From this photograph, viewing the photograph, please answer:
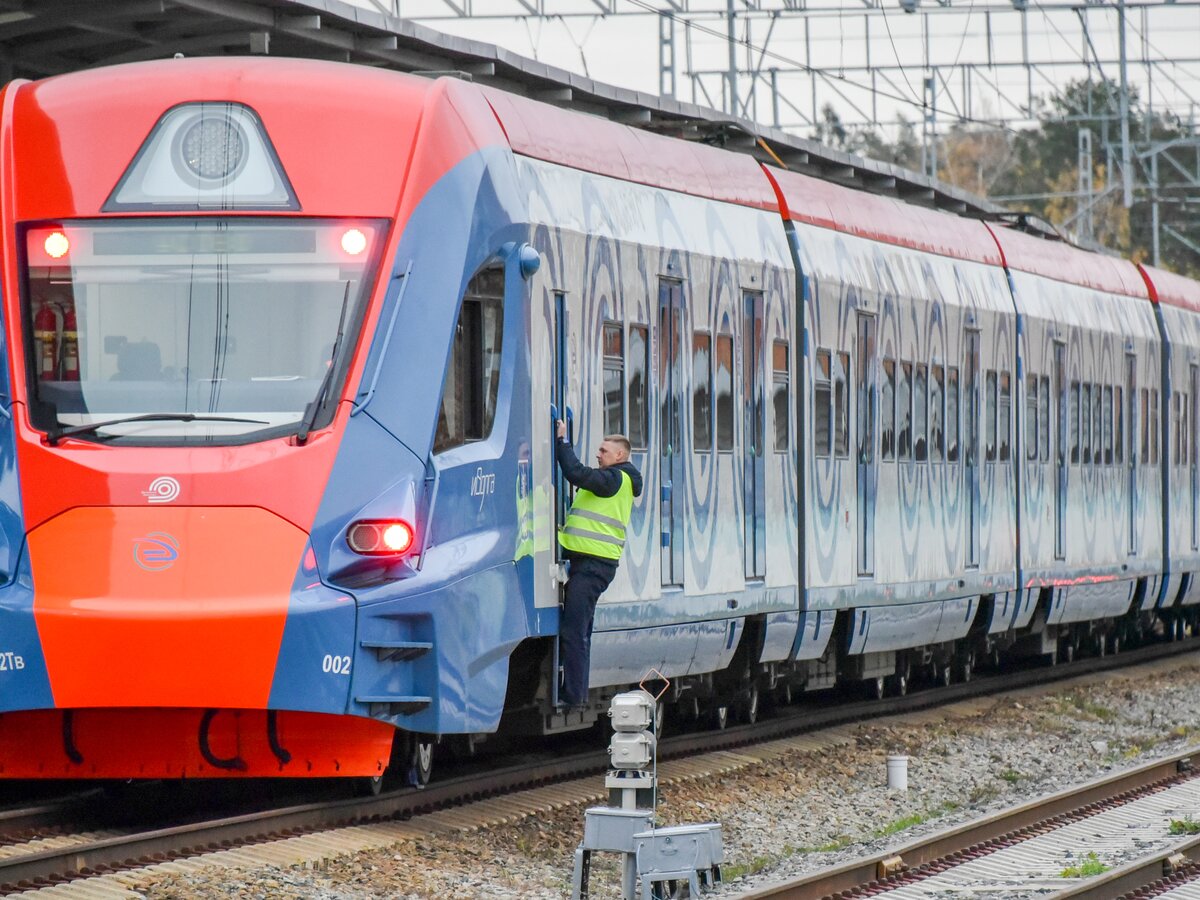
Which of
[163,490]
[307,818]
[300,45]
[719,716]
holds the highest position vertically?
[300,45]

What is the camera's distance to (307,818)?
11.3 metres

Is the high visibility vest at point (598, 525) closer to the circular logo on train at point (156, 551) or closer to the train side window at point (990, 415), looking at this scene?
the circular logo on train at point (156, 551)

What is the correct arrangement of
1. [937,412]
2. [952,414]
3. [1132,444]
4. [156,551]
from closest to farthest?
[156,551] < [937,412] < [952,414] < [1132,444]

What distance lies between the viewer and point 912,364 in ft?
62.2

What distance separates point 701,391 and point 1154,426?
1292cm

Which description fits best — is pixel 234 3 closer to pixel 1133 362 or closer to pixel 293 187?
pixel 293 187

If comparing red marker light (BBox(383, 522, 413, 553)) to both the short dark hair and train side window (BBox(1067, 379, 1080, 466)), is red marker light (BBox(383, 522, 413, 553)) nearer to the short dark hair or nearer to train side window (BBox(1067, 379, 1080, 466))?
the short dark hair


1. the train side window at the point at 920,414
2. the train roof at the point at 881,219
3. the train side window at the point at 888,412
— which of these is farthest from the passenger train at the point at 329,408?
the train side window at the point at 920,414

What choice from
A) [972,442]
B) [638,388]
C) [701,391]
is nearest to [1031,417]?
[972,442]

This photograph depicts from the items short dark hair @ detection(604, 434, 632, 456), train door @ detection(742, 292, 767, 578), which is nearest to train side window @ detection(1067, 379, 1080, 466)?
train door @ detection(742, 292, 767, 578)

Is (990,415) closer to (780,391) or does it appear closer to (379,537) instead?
(780,391)

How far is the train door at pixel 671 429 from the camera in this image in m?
14.2

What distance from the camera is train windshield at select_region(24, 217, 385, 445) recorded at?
35.9ft

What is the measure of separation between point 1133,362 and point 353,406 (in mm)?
16267
